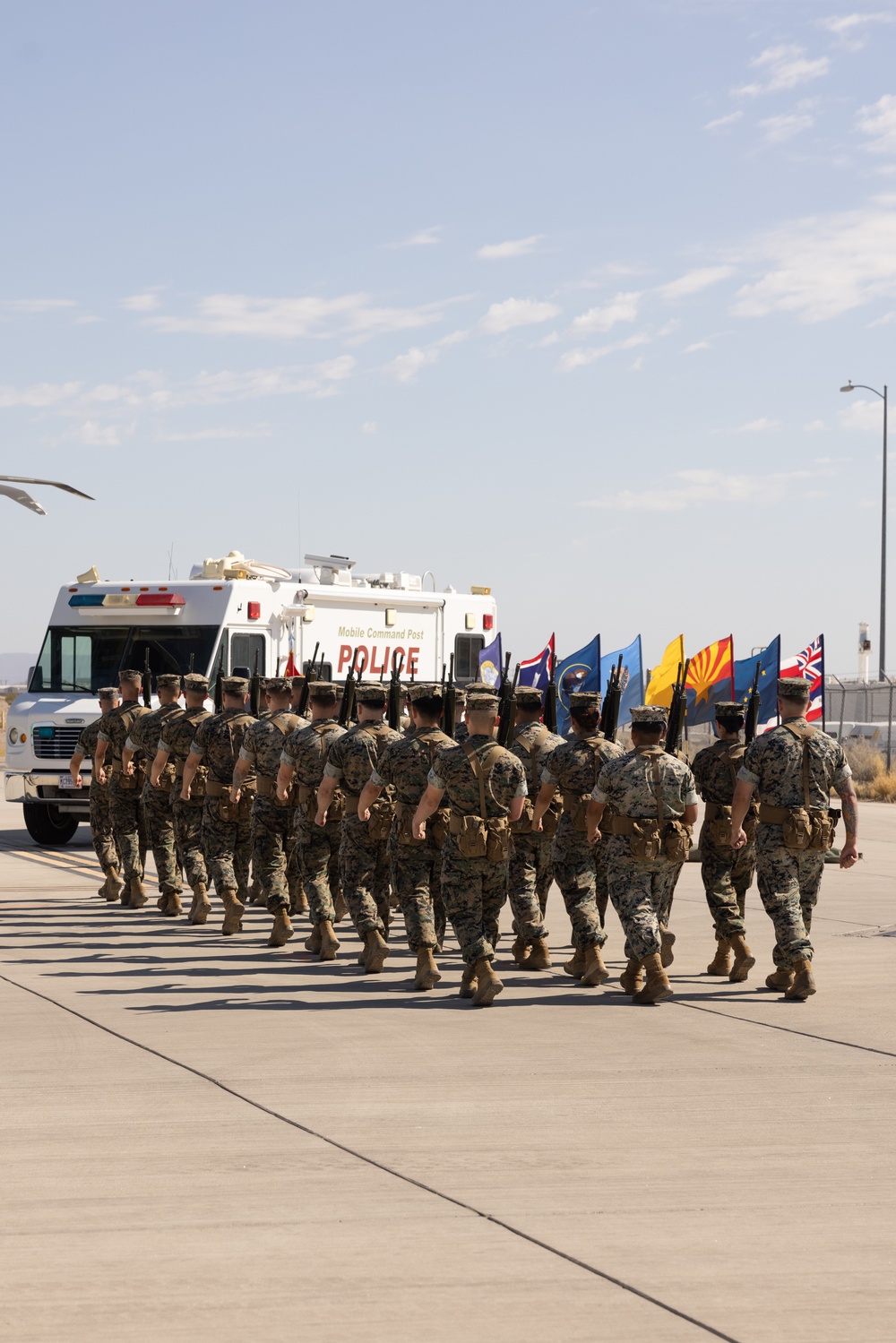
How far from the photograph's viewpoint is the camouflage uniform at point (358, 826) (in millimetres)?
9875

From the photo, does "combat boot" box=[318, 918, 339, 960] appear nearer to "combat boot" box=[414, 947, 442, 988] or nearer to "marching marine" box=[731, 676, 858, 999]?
"combat boot" box=[414, 947, 442, 988]

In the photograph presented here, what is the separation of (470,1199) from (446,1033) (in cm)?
272

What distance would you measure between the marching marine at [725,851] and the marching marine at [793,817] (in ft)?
1.25

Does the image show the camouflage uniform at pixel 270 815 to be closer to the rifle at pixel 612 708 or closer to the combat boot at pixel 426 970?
the combat boot at pixel 426 970

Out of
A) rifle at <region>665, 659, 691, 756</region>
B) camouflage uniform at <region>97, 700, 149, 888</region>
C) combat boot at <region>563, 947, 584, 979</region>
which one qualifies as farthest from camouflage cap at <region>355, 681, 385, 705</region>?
camouflage uniform at <region>97, 700, 149, 888</region>

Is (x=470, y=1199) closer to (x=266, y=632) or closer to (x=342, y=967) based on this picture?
(x=342, y=967)

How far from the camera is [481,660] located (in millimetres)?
18953

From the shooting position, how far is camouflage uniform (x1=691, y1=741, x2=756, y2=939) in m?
9.65

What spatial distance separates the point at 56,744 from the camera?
16844mm

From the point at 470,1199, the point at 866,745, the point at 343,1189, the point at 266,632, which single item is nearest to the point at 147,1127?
the point at 343,1189

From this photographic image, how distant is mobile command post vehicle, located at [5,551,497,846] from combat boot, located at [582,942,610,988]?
24.7 feet

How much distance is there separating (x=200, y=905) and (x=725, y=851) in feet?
13.7

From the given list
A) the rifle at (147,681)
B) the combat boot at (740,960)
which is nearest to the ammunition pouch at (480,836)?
the combat boot at (740,960)

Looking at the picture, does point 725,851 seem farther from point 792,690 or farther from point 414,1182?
point 414,1182
